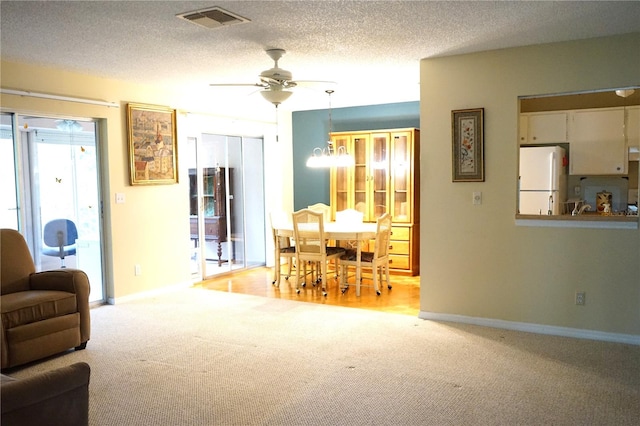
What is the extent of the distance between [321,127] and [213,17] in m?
4.52

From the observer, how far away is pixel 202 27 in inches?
138

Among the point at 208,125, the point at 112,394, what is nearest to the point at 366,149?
the point at 208,125

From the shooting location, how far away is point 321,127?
7750 mm

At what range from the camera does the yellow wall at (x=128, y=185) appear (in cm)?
477

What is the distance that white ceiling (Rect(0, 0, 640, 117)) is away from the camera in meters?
3.14

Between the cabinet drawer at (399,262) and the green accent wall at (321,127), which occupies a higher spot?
the green accent wall at (321,127)

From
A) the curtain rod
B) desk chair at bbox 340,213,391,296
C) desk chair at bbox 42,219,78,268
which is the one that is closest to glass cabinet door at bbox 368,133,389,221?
desk chair at bbox 340,213,391,296

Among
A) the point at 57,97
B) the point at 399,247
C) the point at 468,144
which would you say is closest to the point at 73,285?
the point at 57,97

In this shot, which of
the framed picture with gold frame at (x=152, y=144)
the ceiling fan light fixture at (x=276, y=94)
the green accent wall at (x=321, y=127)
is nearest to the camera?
the ceiling fan light fixture at (x=276, y=94)

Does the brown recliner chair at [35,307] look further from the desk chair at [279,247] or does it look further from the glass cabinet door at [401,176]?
the glass cabinet door at [401,176]

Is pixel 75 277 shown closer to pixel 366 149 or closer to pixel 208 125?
pixel 208 125

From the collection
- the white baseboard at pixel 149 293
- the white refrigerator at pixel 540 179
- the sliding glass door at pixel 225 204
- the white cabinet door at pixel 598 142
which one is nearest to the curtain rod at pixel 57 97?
the sliding glass door at pixel 225 204

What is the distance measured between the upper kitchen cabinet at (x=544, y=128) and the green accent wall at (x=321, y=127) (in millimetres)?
1466

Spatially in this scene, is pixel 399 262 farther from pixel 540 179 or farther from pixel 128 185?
pixel 128 185
